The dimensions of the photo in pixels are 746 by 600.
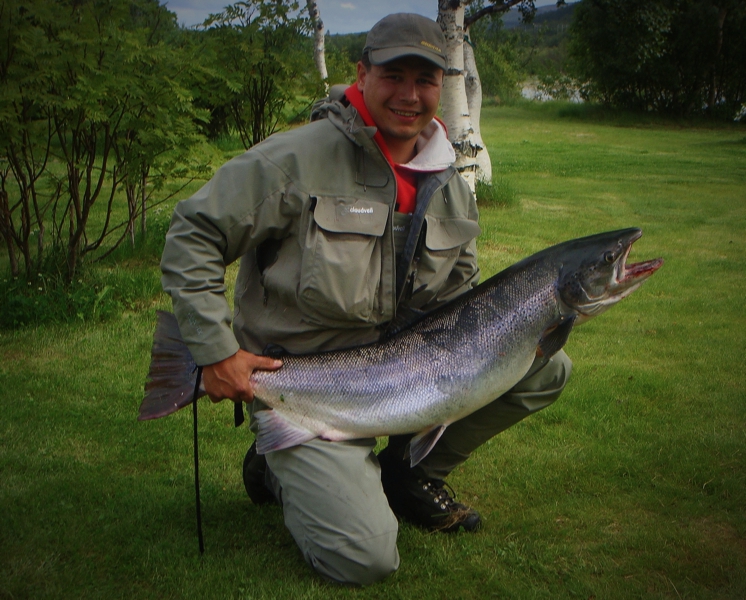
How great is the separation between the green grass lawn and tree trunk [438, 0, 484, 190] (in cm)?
391

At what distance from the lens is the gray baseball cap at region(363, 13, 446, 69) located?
3.35 m

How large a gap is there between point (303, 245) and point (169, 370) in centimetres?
75

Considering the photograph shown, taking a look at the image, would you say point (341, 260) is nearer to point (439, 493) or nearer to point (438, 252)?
point (438, 252)

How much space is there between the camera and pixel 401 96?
340 centimetres

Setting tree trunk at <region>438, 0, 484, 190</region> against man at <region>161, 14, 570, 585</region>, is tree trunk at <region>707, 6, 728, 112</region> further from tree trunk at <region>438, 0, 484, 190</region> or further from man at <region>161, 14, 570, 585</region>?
man at <region>161, 14, 570, 585</region>

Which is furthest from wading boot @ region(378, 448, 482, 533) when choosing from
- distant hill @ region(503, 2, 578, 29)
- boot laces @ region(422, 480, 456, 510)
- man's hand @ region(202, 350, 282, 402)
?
distant hill @ region(503, 2, 578, 29)

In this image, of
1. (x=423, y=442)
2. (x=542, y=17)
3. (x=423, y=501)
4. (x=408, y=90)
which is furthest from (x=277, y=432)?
(x=542, y=17)

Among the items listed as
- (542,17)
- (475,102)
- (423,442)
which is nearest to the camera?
(423,442)

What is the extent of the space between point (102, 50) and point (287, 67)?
340 centimetres

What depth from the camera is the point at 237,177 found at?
10.2 feet

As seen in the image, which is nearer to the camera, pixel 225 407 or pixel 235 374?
pixel 235 374

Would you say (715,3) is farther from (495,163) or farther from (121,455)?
(121,455)

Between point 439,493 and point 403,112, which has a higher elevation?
point 403,112

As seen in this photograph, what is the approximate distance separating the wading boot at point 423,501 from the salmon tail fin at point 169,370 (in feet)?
3.58
